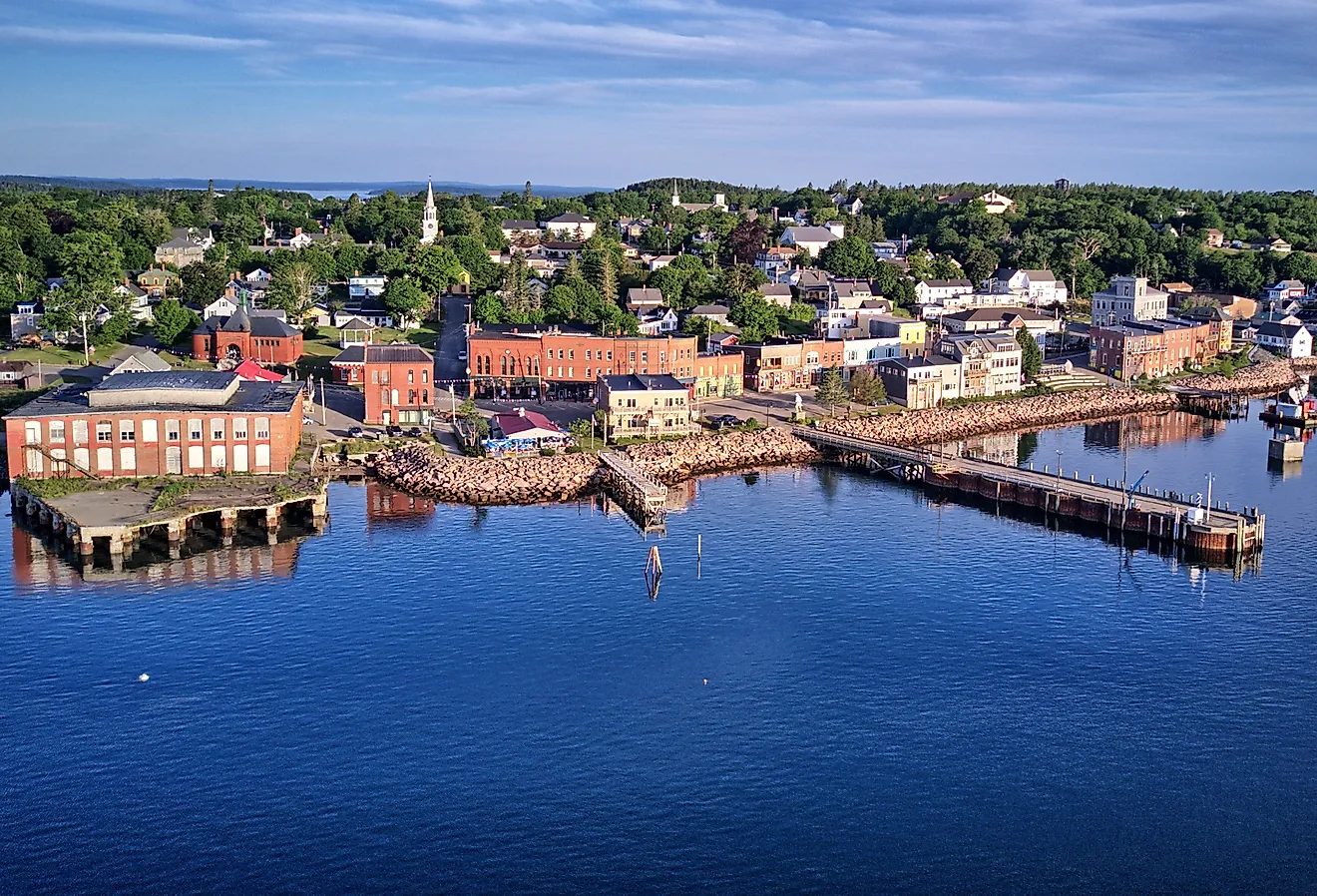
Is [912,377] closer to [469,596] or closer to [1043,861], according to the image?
[469,596]

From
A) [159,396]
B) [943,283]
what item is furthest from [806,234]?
[159,396]

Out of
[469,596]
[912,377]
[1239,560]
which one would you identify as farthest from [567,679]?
[912,377]

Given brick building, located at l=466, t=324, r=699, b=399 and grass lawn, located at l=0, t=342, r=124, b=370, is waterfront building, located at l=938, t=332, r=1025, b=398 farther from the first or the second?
grass lawn, located at l=0, t=342, r=124, b=370

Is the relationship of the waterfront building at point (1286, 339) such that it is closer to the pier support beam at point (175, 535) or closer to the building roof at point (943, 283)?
the building roof at point (943, 283)

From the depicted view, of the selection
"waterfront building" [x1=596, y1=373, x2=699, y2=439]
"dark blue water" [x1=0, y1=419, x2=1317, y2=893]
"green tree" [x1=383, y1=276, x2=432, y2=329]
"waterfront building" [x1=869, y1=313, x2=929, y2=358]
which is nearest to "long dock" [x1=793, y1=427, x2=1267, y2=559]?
"dark blue water" [x1=0, y1=419, x2=1317, y2=893]

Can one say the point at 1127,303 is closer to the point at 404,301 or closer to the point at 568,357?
the point at 568,357

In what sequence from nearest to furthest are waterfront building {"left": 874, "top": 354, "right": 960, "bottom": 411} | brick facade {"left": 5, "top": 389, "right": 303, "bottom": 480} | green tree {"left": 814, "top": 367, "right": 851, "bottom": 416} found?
brick facade {"left": 5, "top": 389, "right": 303, "bottom": 480}
green tree {"left": 814, "top": 367, "right": 851, "bottom": 416}
waterfront building {"left": 874, "top": 354, "right": 960, "bottom": 411}
